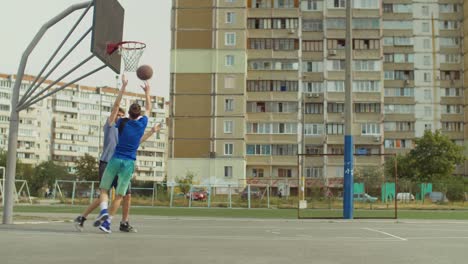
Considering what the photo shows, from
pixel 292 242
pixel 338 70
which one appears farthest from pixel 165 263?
pixel 338 70

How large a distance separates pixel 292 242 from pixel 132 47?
6506 mm

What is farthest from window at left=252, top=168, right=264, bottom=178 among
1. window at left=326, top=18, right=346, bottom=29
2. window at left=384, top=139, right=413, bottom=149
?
window at left=326, top=18, right=346, bottom=29

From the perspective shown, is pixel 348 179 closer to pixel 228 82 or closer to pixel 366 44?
pixel 228 82

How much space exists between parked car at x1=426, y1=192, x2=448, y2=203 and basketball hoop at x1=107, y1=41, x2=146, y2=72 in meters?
31.6

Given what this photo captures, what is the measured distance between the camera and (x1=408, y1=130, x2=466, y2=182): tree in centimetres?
7544

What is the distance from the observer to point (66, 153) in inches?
5674

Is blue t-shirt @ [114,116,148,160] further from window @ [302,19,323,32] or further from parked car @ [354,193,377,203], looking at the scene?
window @ [302,19,323,32]

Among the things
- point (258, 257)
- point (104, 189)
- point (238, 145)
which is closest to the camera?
point (258, 257)

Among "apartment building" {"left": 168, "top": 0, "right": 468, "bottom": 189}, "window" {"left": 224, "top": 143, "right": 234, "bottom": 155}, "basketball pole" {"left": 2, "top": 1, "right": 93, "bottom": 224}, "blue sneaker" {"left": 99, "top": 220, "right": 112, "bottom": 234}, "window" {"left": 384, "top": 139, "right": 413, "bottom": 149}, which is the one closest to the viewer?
"blue sneaker" {"left": 99, "top": 220, "right": 112, "bottom": 234}

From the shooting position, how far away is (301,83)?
83.4 metres

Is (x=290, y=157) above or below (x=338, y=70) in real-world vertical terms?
below

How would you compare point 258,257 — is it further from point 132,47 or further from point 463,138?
point 463,138

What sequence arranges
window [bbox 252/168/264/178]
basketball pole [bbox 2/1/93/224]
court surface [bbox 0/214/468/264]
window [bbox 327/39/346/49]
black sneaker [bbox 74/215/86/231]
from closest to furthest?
court surface [bbox 0/214/468/264]
black sneaker [bbox 74/215/86/231]
basketball pole [bbox 2/1/93/224]
window [bbox 252/168/264/178]
window [bbox 327/39/346/49]

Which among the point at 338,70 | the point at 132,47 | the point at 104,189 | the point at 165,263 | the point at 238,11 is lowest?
the point at 165,263
